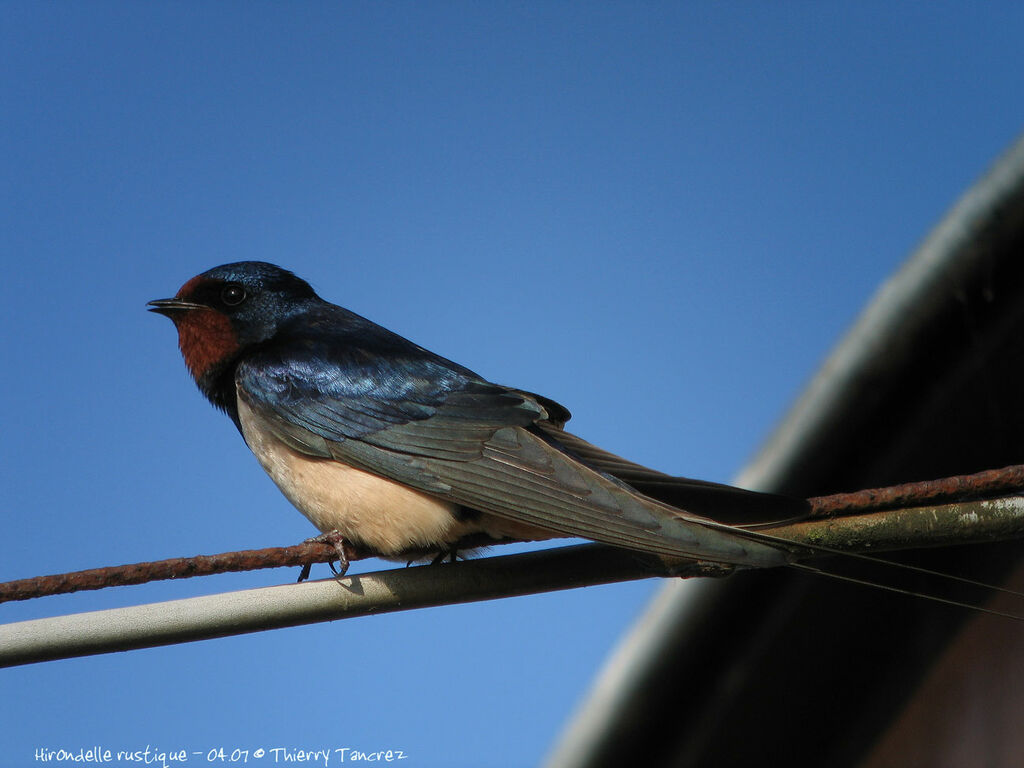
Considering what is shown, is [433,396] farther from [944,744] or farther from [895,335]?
[944,744]

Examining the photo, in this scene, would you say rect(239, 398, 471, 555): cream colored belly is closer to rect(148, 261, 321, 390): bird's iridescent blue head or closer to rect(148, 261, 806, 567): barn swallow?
Result: rect(148, 261, 806, 567): barn swallow

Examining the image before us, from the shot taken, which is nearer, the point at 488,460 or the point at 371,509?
the point at 488,460

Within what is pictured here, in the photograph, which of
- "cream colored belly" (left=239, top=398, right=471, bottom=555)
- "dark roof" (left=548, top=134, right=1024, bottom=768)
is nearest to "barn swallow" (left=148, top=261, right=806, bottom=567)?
"cream colored belly" (left=239, top=398, right=471, bottom=555)

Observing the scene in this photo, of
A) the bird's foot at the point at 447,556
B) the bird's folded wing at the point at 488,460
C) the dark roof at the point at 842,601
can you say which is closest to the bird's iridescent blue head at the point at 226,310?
the bird's folded wing at the point at 488,460

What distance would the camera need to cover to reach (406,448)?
9.11ft

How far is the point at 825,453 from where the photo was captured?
381 cm

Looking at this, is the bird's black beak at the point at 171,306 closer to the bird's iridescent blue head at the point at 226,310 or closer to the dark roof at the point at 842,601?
the bird's iridescent blue head at the point at 226,310

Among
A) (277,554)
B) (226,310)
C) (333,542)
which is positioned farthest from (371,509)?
(226,310)

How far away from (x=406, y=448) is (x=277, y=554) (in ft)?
2.73

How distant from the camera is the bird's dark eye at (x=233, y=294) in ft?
11.5

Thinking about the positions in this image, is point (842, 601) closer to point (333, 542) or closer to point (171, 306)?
point (333, 542)

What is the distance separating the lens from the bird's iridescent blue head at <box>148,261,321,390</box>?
134 inches

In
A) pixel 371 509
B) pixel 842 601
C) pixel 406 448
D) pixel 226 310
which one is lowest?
pixel 842 601

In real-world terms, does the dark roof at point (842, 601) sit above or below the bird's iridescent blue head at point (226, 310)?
below
